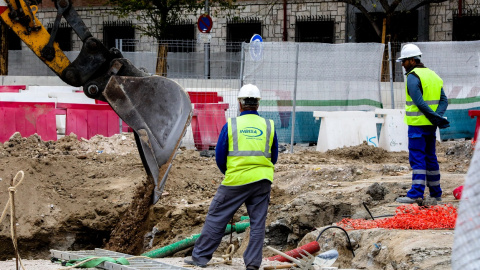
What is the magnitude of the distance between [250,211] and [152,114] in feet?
3.99

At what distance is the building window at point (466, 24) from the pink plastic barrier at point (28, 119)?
19.2m

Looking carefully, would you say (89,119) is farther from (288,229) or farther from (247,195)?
(247,195)

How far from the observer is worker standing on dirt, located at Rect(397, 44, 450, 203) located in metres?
8.22

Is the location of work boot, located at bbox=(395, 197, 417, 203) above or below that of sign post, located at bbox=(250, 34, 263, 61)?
below

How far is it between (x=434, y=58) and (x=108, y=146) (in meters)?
7.52

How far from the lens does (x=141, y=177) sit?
11.2 meters

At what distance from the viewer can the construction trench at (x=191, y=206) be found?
A: 6.92 metres

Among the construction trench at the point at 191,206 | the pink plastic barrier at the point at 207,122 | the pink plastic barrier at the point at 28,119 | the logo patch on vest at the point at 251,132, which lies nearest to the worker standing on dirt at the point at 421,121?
the construction trench at the point at 191,206

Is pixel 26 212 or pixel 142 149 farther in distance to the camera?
pixel 26 212

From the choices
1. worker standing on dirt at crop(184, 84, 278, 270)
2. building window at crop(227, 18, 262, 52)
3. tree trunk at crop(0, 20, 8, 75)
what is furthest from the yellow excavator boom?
building window at crop(227, 18, 262, 52)

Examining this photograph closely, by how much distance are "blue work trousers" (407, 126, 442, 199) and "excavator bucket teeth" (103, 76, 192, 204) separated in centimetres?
316

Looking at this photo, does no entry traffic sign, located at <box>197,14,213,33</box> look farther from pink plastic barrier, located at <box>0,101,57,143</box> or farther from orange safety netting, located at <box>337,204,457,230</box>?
orange safety netting, located at <box>337,204,457,230</box>

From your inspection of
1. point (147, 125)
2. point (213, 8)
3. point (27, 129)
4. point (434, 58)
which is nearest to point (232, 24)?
point (213, 8)

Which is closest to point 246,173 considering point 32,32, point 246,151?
point 246,151
